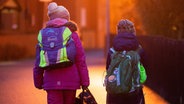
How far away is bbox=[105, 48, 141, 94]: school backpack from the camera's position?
671 centimetres

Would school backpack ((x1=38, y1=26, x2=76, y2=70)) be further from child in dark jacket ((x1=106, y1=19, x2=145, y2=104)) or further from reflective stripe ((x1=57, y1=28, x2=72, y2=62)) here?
child in dark jacket ((x1=106, y1=19, x2=145, y2=104))

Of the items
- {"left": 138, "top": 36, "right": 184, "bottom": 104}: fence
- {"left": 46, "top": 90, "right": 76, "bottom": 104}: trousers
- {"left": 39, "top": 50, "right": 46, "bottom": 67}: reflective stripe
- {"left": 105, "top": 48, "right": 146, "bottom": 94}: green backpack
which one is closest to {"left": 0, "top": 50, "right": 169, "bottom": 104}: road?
{"left": 138, "top": 36, "right": 184, "bottom": 104}: fence

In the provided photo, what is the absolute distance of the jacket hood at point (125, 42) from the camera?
6.86 metres

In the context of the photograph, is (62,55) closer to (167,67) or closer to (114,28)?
(167,67)

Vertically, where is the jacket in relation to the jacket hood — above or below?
Answer: below

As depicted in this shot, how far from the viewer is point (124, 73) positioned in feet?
22.1

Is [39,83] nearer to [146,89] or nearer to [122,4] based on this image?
[146,89]

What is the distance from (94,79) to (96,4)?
23.1 m

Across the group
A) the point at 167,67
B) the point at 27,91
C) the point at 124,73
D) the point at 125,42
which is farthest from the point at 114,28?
the point at 124,73

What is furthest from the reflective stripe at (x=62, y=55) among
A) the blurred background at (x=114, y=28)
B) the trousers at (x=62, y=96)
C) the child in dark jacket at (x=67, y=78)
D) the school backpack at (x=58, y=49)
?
the blurred background at (x=114, y=28)

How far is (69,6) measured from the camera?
32.0m

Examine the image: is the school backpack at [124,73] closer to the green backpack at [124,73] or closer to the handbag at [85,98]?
the green backpack at [124,73]

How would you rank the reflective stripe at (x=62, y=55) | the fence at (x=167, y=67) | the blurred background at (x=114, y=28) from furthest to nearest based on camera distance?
the blurred background at (x=114, y=28), the fence at (x=167, y=67), the reflective stripe at (x=62, y=55)

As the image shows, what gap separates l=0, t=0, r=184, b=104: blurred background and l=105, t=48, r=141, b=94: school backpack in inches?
31.1
